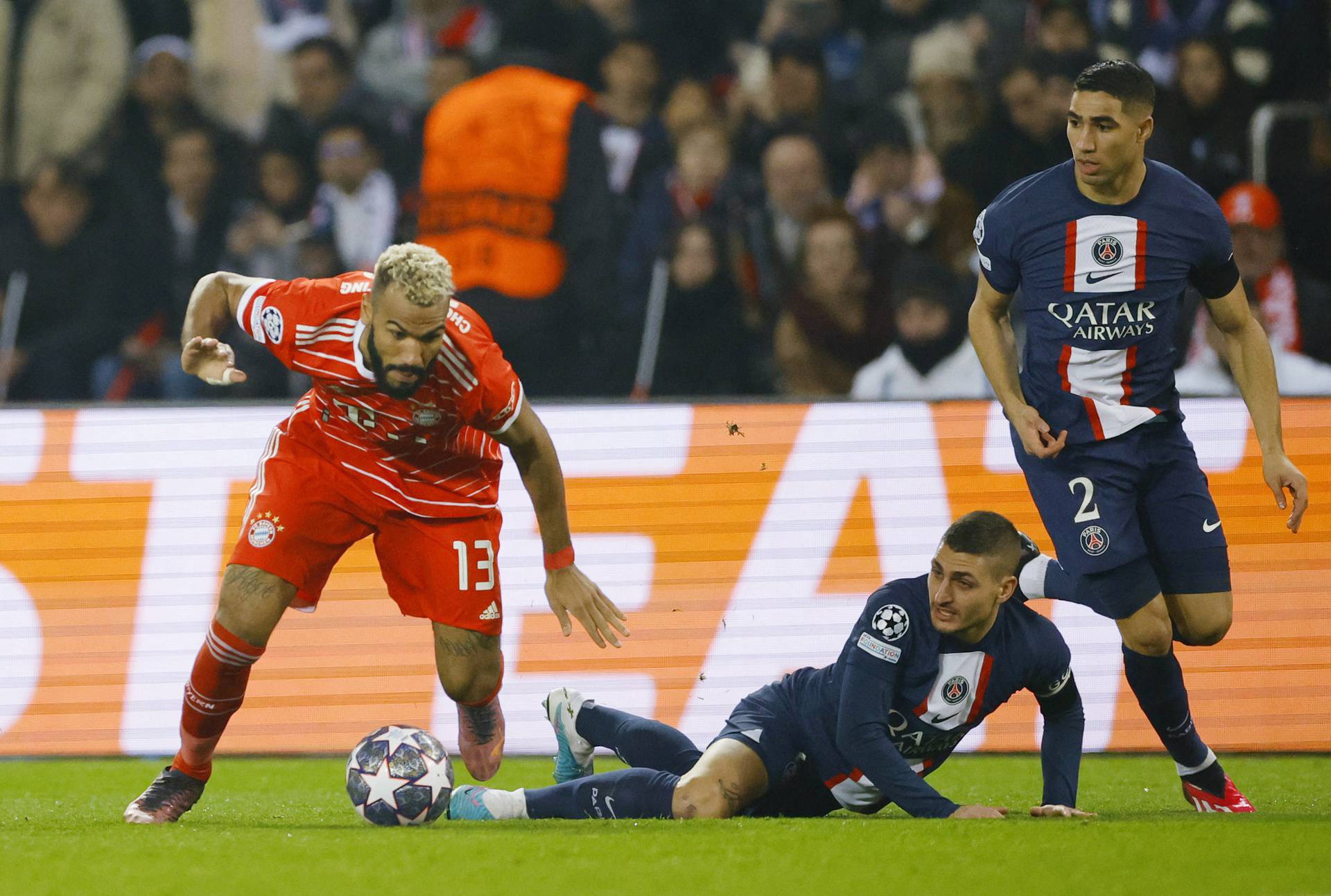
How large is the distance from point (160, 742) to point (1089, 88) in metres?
4.24

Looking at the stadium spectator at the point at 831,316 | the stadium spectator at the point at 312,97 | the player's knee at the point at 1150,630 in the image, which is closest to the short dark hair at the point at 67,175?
the stadium spectator at the point at 312,97

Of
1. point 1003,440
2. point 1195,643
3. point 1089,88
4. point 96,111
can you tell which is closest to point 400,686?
point 1003,440

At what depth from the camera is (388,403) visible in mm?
4578

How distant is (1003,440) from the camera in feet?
20.6

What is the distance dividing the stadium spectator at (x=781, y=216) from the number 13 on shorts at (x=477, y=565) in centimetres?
377

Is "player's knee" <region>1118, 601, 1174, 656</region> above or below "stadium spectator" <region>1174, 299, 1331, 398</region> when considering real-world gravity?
below

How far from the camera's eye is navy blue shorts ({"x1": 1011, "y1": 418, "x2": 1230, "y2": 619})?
4.54 meters

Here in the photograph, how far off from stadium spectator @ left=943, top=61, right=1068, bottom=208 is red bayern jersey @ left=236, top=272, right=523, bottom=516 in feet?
14.2

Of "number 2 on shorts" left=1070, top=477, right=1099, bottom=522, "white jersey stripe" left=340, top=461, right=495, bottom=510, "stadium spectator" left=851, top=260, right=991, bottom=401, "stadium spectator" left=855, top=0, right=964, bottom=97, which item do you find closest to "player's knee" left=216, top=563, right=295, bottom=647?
"white jersey stripe" left=340, top=461, right=495, bottom=510

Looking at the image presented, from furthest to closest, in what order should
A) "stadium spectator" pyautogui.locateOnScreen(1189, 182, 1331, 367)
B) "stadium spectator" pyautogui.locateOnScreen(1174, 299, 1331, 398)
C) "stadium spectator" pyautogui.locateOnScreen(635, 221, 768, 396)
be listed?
"stadium spectator" pyautogui.locateOnScreen(635, 221, 768, 396) → "stadium spectator" pyautogui.locateOnScreen(1189, 182, 1331, 367) → "stadium spectator" pyautogui.locateOnScreen(1174, 299, 1331, 398)

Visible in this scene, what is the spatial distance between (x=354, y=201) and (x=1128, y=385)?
5359 millimetres

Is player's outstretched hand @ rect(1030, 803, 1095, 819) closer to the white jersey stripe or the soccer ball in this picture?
the soccer ball

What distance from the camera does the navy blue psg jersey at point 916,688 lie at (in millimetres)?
4328

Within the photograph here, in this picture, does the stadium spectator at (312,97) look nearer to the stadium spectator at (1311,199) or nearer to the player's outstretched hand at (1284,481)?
the stadium spectator at (1311,199)
